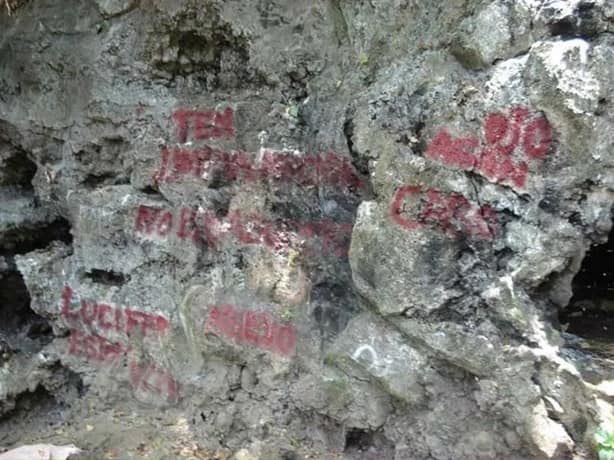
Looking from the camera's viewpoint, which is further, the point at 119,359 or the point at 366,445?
the point at 119,359

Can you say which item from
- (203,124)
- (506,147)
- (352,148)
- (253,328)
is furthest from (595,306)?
(203,124)

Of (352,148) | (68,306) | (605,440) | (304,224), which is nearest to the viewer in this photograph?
(605,440)

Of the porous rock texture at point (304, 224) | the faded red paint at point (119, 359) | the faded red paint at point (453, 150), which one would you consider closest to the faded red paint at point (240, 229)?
the porous rock texture at point (304, 224)

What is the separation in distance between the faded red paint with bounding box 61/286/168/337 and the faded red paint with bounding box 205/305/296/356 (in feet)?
1.31

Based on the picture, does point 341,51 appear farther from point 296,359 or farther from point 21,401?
point 21,401

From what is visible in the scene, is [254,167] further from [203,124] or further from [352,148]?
[352,148]

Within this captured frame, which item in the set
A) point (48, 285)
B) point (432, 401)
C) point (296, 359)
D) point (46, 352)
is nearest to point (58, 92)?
point (48, 285)

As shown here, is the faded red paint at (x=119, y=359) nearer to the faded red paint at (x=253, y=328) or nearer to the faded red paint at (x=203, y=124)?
the faded red paint at (x=253, y=328)

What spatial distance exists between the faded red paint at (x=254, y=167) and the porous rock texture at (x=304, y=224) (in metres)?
0.01

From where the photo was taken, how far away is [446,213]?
2.68 metres

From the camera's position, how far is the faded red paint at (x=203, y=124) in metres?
3.43

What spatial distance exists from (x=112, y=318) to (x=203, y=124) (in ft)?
4.22

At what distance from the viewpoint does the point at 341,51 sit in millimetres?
3217

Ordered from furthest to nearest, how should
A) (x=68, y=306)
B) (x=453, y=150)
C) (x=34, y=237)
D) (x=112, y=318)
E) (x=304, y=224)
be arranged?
(x=34, y=237) < (x=68, y=306) < (x=112, y=318) < (x=304, y=224) < (x=453, y=150)
